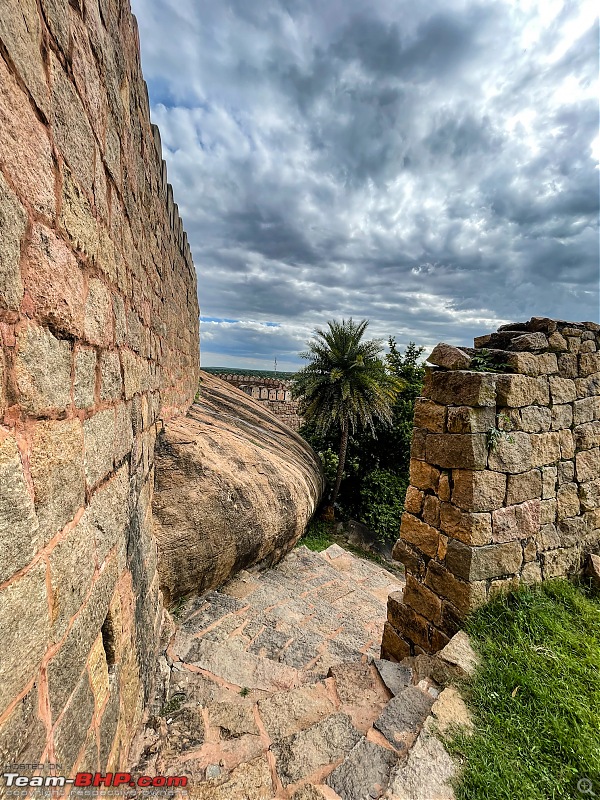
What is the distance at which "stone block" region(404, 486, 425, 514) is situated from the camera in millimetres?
3488

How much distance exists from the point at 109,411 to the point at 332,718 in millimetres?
2389

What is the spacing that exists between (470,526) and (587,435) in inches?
65.4

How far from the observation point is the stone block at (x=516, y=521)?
10.1ft

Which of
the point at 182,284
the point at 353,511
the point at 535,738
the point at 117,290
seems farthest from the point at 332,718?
the point at 353,511

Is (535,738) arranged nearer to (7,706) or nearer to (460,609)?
(460,609)

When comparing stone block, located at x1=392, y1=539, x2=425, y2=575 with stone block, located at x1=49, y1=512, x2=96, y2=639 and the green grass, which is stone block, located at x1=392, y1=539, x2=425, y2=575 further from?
stone block, located at x1=49, y1=512, x2=96, y2=639

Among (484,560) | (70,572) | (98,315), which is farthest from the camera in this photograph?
(484,560)

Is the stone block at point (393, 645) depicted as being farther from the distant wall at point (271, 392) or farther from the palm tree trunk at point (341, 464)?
the distant wall at point (271, 392)

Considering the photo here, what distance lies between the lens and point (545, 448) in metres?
3.31

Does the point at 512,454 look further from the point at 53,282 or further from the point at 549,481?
the point at 53,282

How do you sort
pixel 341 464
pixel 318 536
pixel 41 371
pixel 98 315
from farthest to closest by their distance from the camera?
pixel 341 464, pixel 318 536, pixel 98 315, pixel 41 371

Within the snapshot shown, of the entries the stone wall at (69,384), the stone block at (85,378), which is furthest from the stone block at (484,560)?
the stone block at (85,378)

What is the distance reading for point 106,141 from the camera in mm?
1620

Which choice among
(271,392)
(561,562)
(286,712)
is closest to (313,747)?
(286,712)
